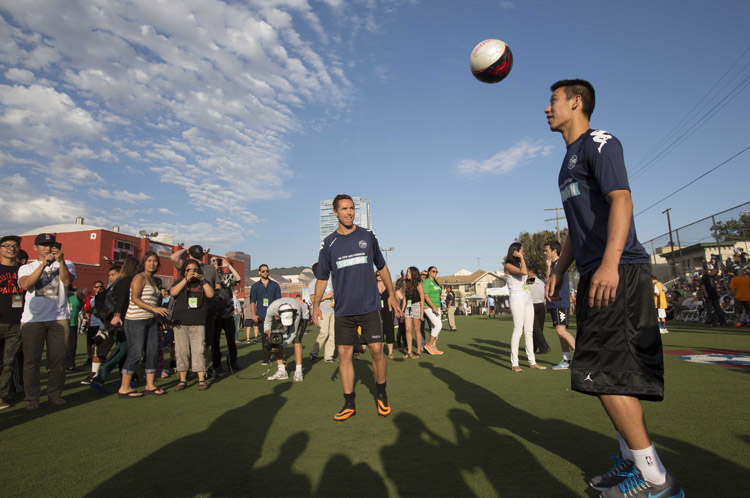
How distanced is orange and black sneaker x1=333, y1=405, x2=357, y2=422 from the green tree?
18.5 metres

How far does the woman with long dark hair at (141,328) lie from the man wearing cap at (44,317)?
2.47 ft

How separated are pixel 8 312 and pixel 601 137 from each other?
6813mm

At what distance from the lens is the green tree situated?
16.0 meters

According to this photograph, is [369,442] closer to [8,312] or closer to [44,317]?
[44,317]

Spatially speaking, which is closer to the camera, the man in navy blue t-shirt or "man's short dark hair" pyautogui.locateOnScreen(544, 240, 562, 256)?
the man in navy blue t-shirt

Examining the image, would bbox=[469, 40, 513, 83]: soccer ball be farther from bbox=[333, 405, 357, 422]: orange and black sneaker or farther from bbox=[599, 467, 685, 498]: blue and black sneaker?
bbox=[599, 467, 685, 498]: blue and black sneaker

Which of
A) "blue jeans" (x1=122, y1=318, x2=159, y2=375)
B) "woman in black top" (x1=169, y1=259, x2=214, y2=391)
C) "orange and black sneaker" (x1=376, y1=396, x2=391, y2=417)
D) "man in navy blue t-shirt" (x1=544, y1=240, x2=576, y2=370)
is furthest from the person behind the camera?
"man in navy blue t-shirt" (x1=544, y1=240, x2=576, y2=370)

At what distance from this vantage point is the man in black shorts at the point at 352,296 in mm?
4586

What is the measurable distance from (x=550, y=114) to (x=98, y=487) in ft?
12.6

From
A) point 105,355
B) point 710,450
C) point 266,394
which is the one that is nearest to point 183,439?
point 266,394

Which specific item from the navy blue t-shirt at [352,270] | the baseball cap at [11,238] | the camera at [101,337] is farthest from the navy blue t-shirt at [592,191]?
the camera at [101,337]

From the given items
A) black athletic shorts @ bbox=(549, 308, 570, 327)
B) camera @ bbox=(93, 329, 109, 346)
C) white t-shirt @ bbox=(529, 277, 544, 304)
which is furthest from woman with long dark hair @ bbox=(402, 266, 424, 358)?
camera @ bbox=(93, 329, 109, 346)

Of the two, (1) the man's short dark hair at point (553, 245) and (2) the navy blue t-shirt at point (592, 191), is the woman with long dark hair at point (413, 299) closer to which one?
(1) the man's short dark hair at point (553, 245)

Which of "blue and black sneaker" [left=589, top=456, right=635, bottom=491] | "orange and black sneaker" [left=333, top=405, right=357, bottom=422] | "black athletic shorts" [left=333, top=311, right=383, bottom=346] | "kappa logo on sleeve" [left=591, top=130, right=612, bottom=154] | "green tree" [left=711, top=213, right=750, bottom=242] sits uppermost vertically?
"green tree" [left=711, top=213, right=750, bottom=242]
